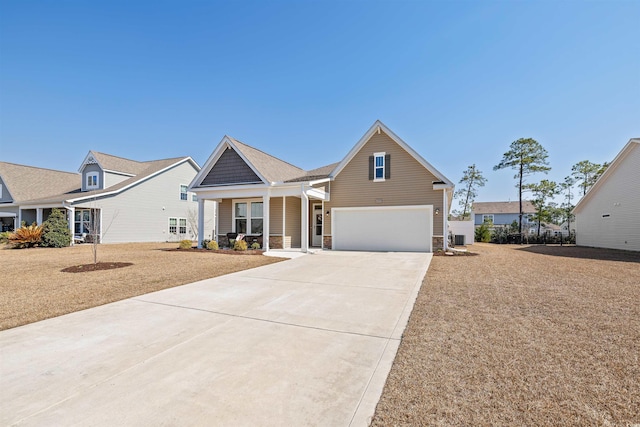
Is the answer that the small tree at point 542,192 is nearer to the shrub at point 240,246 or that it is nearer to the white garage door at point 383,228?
the white garage door at point 383,228

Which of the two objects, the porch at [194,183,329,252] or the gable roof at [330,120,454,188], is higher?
the gable roof at [330,120,454,188]

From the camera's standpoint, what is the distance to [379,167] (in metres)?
15.6

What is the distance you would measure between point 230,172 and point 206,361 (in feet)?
47.4

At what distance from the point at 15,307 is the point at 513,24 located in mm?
15736

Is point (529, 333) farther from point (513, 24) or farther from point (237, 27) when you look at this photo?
point (237, 27)

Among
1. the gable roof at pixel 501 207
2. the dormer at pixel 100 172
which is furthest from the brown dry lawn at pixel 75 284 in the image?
the gable roof at pixel 501 207

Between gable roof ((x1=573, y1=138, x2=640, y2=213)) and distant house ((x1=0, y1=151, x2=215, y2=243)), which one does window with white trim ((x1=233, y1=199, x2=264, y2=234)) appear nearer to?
distant house ((x1=0, y1=151, x2=215, y2=243))

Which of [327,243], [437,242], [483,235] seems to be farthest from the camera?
[483,235]

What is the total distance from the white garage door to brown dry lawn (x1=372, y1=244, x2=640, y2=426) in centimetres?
849

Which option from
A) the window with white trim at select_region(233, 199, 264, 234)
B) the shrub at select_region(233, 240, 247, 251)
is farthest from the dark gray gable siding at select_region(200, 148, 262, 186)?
the shrub at select_region(233, 240, 247, 251)

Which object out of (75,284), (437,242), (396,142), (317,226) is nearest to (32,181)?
(317,226)

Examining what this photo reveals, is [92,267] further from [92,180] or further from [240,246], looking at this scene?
[92,180]

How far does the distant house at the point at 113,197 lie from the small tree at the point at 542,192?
3558 centimetres

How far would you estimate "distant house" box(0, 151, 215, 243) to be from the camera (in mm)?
20891
